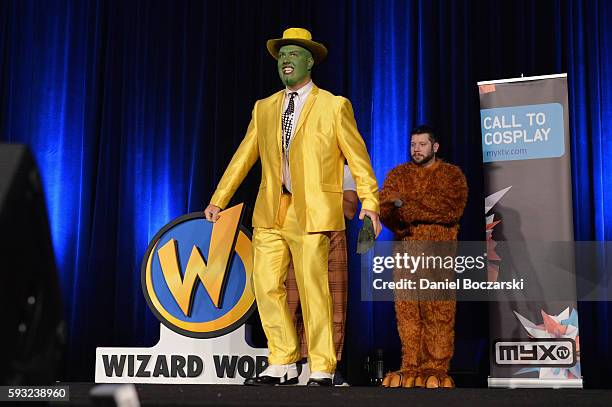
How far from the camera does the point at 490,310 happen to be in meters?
4.20

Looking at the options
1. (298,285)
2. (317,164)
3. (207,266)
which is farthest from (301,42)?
(207,266)

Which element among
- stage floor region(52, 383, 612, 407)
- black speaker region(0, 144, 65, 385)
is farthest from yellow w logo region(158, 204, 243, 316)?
black speaker region(0, 144, 65, 385)

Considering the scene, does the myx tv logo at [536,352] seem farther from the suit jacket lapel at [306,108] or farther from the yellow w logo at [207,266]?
the suit jacket lapel at [306,108]

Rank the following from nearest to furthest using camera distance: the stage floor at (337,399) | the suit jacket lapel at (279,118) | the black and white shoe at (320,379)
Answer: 1. the stage floor at (337,399)
2. the black and white shoe at (320,379)
3. the suit jacket lapel at (279,118)

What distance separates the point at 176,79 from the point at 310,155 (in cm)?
190

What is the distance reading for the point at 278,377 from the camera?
11.3 ft

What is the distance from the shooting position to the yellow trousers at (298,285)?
3408mm

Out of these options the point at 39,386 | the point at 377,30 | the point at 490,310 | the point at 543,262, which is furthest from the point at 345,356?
the point at 39,386

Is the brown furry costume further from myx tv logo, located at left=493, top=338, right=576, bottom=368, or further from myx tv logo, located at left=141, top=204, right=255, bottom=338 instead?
myx tv logo, located at left=141, top=204, right=255, bottom=338

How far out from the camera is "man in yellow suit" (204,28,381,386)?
3432 mm

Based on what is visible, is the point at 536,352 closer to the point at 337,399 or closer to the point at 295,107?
the point at 295,107

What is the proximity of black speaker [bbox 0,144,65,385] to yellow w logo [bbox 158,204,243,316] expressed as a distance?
305 centimetres

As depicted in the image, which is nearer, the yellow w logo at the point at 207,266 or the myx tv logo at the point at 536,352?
the myx tv logo at the point at 536,352

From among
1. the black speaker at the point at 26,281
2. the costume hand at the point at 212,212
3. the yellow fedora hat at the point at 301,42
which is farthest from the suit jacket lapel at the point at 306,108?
the black speaker at the point at 26,281
